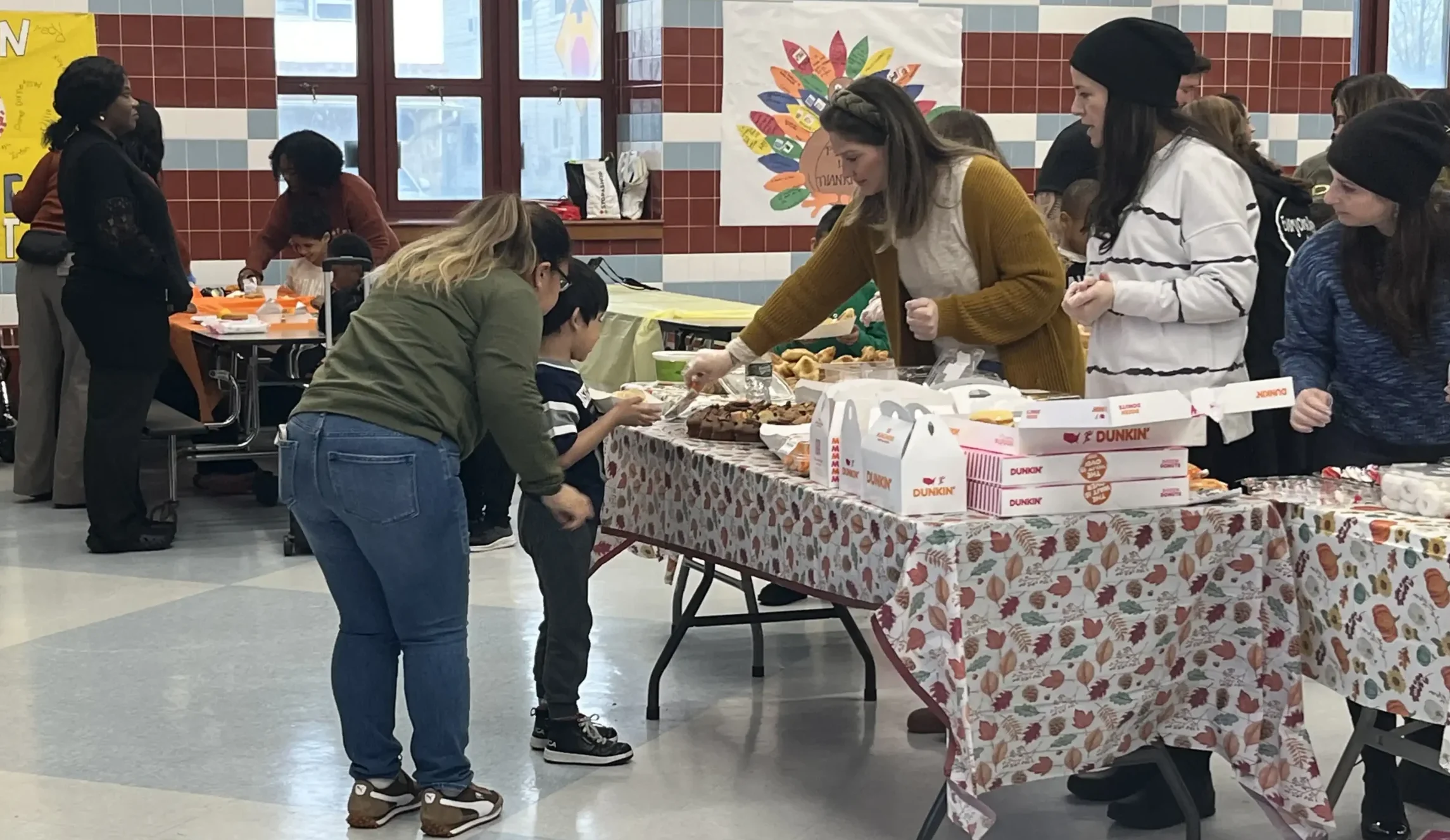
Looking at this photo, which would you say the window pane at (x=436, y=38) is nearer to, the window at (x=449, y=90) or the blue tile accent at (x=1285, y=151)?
the window at (x=449, y=90)

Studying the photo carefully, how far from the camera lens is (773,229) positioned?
943 cm

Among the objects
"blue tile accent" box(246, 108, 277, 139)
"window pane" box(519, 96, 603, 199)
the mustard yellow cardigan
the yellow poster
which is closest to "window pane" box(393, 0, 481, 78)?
"window pane" box(519, 96, 603, 199)

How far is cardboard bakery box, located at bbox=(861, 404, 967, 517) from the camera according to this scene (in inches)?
122

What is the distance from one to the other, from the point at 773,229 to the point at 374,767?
239 inches

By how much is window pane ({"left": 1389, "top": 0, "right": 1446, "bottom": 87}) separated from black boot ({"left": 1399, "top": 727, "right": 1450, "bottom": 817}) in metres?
7.92

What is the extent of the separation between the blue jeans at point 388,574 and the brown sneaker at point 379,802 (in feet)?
0.10

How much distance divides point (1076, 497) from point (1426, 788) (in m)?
1.26

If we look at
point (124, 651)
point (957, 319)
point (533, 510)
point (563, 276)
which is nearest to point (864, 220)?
point (957, 319)

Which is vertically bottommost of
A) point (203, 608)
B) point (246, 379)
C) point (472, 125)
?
point (203, 608)

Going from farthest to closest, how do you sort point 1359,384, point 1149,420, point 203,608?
point 203,608 < point 1359,384 < point 1149,420

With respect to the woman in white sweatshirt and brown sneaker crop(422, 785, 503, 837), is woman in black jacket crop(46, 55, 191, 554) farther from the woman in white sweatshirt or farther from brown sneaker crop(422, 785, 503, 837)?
the woman in white sweatshirt

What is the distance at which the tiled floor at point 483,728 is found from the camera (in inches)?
147

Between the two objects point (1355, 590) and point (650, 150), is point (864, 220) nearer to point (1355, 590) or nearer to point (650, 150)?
point (1355, 590)

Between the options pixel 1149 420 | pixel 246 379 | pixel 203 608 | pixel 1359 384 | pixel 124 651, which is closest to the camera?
pixel 1149 420
